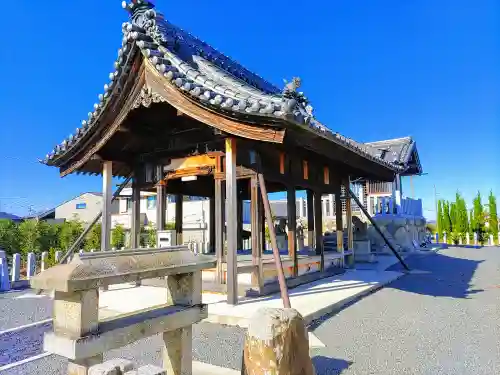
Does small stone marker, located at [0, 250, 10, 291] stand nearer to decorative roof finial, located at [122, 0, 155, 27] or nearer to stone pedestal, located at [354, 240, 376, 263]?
decorative roof finial, located at [122, 0, 155, 27]

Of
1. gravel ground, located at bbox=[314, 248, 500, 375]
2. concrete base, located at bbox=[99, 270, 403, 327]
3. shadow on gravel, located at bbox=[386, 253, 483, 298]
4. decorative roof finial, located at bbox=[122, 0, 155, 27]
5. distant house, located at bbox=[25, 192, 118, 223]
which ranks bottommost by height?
shadow on gravel, located at bbox=[386, 253, 483, 298]

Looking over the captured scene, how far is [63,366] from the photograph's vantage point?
13.8 ft

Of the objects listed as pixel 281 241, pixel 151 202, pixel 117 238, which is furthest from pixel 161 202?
pixel 151 202

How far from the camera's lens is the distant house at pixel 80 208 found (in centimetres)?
3378

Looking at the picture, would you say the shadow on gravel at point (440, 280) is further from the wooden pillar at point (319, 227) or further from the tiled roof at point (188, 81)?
the tiled roof at point (188, 81)

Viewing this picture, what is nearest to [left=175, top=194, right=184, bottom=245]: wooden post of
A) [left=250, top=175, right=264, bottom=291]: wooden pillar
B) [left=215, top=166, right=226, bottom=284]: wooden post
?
[left=215, top=166, right=226, bottom=284]: wooden post

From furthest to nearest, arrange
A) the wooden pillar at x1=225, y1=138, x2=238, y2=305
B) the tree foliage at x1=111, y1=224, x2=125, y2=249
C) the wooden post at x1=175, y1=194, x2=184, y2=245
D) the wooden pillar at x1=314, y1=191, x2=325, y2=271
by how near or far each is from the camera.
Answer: the tree foliage at x1=111, y1=224, x2=125, y2=249, the wooden post at x1=175, y1=194, x2=184, y2=245, the wooden pillar at x1=314, y1=191, x2=325, y2=271, the wooden pillar at x1=225, y1=138, x2=238, y2=305

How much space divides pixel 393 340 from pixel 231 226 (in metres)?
3.12

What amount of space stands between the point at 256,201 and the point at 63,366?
436 cm

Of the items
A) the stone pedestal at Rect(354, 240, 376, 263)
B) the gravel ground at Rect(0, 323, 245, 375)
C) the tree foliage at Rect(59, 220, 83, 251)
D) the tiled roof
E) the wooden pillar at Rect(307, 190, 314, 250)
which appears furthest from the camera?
the tree foliage at Rect(59, 220, 83, 251)

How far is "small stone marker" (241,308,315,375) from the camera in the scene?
2.67 meters

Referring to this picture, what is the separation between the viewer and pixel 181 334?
318 cm

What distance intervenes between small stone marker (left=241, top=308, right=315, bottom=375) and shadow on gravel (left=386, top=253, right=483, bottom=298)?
649cm

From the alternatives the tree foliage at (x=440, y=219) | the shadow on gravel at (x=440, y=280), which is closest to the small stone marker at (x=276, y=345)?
the shadow on gravel at (x=440, y=280)
